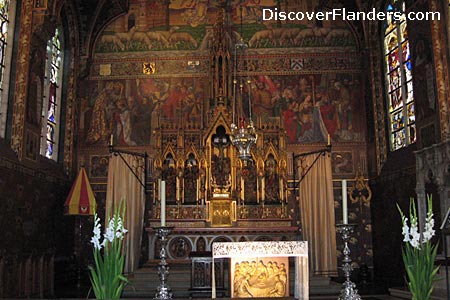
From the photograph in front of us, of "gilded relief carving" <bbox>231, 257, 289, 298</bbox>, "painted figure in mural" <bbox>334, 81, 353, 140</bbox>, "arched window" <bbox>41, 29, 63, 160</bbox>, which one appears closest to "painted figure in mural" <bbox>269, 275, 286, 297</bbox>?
"gilded relief carving" <bbox>231, 257, 289, 298</bbox>

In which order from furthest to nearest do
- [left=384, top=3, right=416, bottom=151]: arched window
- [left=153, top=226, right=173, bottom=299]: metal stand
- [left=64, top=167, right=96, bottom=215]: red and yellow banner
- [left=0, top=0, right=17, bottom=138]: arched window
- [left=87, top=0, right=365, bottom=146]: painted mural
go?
1. [left=87, top=0, right=365, bottom=146]: painted mural
2. [left=64, top=167, right=96, bottom=215]: red and yellow banner
3. [left=384, top=3, right=416, bottom=151]: arched window
4. [left=0, top=0, right=17, bottom=138]: arched window
5. [left=153, top=226, right=173, bottom=299]: metal stand

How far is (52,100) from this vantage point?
46.4 feet

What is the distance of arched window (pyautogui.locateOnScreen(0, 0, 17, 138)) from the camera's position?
35.7 feet

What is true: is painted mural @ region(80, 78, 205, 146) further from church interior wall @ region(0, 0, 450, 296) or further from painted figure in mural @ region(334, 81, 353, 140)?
painted figure in mural @ region(334, 81, 353, 140)

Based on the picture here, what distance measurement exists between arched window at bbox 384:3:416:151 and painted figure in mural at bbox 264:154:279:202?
359 cm

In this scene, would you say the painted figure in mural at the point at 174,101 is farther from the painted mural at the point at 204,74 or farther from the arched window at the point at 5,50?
the arched window at the point at 5,50

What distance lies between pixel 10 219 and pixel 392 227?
9.71 meters

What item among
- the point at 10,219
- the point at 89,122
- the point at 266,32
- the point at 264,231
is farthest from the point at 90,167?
the point at 266,32

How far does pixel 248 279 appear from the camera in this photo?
24.0 feet

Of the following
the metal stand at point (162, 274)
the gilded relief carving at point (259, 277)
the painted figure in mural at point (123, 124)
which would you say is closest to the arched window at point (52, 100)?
the painted figure in mural at point (123, 124)

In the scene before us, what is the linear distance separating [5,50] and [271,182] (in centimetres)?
789

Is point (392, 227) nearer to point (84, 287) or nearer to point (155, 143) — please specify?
point (155, 143)

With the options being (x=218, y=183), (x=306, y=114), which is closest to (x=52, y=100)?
(x=218, y=183)

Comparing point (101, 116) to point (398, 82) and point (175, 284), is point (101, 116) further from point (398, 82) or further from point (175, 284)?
point (398, 82)
